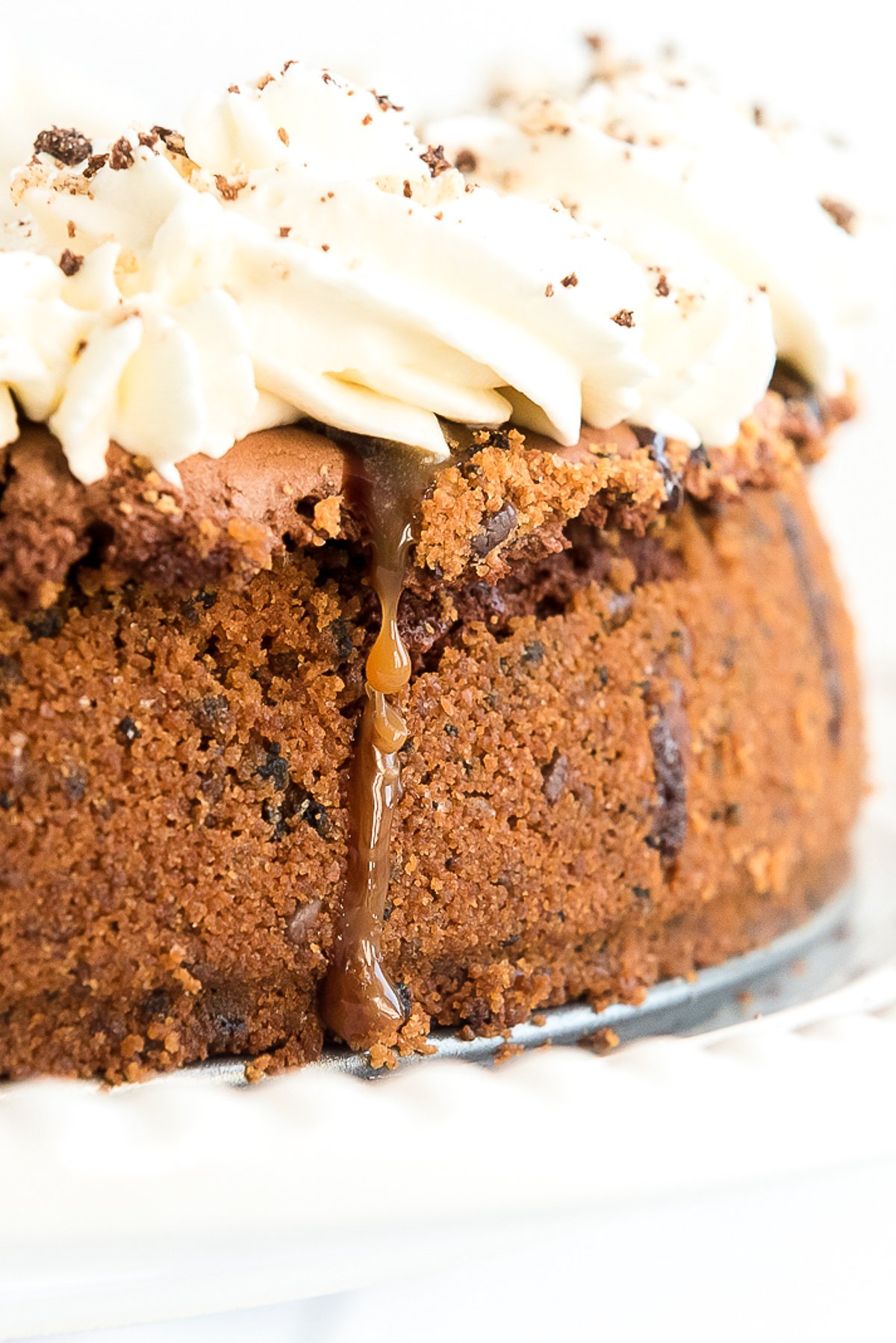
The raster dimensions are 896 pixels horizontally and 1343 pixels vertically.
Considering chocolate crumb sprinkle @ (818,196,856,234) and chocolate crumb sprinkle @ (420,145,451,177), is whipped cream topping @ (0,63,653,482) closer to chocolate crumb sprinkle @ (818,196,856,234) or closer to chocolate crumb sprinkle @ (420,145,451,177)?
chocolate crumb sprinkle @ (420,145,451,177)

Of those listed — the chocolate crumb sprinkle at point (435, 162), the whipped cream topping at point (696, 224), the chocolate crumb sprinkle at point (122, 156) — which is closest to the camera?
the chocolate crumb sprinkle at point (122, 156)

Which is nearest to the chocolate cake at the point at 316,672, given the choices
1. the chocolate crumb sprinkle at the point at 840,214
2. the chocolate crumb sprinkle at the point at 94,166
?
the chocolate crumb sprinkle at the point at 94,166

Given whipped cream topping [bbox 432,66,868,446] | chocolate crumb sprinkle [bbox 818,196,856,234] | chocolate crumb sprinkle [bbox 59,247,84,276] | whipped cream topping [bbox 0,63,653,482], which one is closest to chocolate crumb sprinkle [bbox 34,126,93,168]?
whipped cream topping [bbox 0,63,653,482]

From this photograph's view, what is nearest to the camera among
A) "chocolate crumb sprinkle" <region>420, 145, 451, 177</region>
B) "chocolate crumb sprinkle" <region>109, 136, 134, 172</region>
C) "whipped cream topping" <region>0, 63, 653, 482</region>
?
"whipped cream topping" <region>0, 63, 653, 482</region>

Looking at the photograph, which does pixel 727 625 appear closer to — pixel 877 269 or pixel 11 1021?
pixel 877 269

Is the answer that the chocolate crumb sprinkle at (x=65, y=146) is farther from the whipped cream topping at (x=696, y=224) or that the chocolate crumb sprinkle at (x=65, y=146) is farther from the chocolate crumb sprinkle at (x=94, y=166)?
the whipped cream topping at (x=696, y=224)

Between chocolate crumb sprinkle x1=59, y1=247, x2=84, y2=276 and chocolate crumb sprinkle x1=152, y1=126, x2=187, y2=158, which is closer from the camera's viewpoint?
chocolate crumb sprinkle x1=59, y1=247, x2=84, y2=276

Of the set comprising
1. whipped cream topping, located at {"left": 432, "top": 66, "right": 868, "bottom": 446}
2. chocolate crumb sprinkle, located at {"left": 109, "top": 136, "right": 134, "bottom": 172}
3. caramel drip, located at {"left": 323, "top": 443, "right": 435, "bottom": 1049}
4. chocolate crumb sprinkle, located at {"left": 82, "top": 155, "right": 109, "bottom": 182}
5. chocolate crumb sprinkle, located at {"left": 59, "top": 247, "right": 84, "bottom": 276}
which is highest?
whipped cream topping, located at {"left": 432, "top": 66, "right": 868, "bottom": 446}

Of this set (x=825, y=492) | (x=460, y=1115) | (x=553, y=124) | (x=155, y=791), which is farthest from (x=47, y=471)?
(x=825, y=492)
